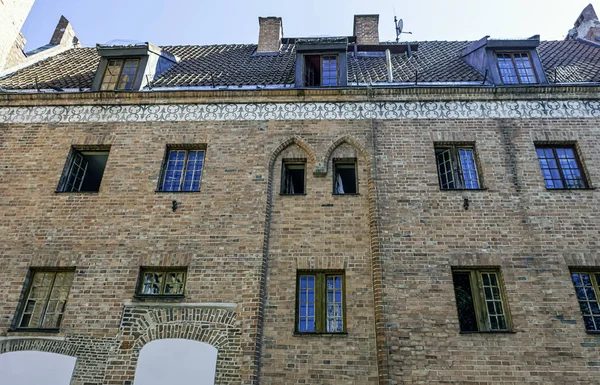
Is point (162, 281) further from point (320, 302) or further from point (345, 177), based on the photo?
point (345, 177)

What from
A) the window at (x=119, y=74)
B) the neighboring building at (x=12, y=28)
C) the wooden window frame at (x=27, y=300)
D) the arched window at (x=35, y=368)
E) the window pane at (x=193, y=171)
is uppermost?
the neighboring building at (x=12, y=28)

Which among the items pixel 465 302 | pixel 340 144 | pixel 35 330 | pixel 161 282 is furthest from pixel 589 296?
pixel 35 330

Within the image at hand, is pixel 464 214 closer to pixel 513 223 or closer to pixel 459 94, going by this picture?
pixel 513 223

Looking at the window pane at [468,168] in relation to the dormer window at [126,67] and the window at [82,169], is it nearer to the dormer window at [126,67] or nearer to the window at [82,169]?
the dormer window at [126,67]

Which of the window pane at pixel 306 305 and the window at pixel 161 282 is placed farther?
the window at pixel 161 282

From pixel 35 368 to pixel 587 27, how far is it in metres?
21.3

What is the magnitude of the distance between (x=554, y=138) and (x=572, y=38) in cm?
837

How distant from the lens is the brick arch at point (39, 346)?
9172 mm

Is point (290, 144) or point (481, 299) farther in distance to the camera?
point (290, 144)

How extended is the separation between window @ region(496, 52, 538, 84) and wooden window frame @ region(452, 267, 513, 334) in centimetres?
584

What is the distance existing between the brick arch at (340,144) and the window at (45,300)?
256 inches

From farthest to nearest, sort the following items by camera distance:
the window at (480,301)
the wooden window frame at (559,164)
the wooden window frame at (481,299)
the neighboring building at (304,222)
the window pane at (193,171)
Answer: the window pane at (193,171) → the wooden window frame at (559,164) → the window at (480,301) → the wooden window frame at (481,299) → the neighboring building at (304,222)

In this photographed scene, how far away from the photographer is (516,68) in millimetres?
12742

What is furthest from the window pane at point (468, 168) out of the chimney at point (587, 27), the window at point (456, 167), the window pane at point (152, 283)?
the chimney at point (587, 27)
